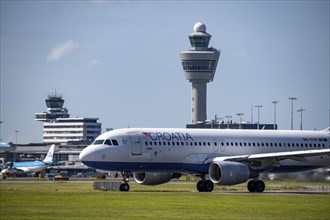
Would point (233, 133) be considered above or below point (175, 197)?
above

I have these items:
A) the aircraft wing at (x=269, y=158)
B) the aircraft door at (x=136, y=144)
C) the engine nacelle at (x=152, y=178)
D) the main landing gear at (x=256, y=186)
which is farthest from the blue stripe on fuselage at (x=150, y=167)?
the main landing gear at (x=256, y=186)

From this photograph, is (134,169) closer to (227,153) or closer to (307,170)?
(227,153)

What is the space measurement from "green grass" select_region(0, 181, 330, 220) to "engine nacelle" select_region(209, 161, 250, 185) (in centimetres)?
576

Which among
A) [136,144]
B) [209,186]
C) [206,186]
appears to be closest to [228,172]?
[209,186]

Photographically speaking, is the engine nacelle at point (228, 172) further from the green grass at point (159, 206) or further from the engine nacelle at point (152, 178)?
the green grass at point (159, 206)

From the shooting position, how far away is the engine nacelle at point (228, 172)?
2470 inches

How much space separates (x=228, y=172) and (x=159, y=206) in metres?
18.3

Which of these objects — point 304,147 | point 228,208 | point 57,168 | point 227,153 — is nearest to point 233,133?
point 227,153

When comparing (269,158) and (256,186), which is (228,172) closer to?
(256,186)

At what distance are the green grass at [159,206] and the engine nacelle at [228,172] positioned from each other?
18.9 ft

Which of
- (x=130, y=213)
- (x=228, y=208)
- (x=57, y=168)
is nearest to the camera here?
(x=130, y=213)

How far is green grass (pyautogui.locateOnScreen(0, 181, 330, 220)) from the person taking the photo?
3947 cm

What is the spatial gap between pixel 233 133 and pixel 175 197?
53.9 ft

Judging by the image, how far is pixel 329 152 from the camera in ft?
207
